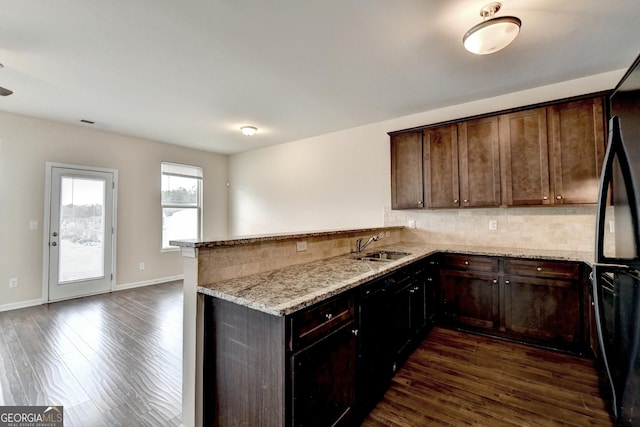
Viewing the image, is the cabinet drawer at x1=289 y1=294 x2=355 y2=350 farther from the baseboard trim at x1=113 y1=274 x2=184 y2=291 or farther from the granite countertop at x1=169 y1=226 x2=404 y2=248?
the baseboard trim at x1=113 y1=274 x2=184 y2=291

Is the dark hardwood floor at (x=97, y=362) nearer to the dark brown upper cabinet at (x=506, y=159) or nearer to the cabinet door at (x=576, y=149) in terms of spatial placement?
the dark brown upper cabinet at (x=506, y=159)

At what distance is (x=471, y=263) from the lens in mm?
3070

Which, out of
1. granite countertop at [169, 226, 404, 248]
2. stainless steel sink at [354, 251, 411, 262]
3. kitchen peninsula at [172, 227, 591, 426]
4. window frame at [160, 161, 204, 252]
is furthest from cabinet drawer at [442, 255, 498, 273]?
window frame at [160, 161, 204, 252]

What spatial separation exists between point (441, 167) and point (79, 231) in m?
5.68

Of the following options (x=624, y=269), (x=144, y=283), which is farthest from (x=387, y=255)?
(x=144, y=283)

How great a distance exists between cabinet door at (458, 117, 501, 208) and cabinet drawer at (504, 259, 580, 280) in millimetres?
697

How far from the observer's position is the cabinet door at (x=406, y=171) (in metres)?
3.69

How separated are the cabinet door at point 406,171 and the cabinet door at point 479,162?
0.51 m

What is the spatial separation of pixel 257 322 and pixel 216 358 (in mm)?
437

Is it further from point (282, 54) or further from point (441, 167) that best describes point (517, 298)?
point (282, 54)

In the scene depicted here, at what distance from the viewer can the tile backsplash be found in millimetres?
3023

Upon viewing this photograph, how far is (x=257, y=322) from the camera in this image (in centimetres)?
138

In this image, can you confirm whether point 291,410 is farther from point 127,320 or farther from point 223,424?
point 127,320

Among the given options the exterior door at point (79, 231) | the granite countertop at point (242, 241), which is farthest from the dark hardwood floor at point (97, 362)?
the granite countertop at point (242, 241)
